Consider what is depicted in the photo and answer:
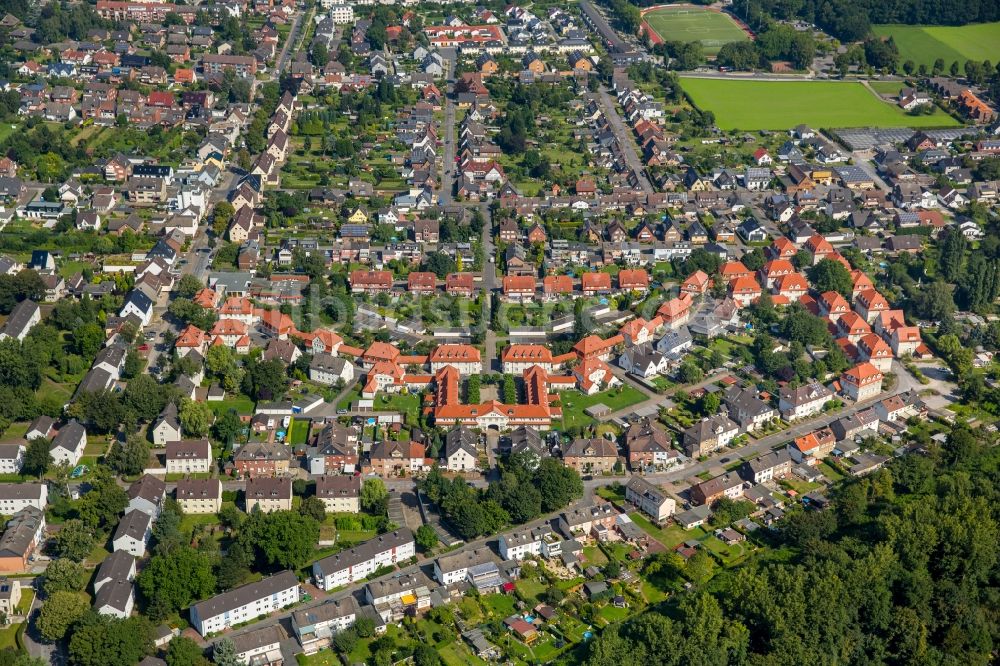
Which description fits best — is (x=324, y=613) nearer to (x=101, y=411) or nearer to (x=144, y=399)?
(x=144, y=399)

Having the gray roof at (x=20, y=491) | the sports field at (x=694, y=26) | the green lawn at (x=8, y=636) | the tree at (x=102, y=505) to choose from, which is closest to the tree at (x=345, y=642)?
the green lawn at (x=8, y=636)

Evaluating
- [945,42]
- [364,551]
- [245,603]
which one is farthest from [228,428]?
[945,42]

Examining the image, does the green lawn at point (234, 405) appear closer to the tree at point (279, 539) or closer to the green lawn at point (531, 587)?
the tree at point (279, 539)

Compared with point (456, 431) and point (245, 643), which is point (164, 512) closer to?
point (245, 643)

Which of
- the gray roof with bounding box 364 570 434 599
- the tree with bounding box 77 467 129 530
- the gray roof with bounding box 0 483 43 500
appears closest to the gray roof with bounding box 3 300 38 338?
the gray roof with bounding box 0 483 43 500

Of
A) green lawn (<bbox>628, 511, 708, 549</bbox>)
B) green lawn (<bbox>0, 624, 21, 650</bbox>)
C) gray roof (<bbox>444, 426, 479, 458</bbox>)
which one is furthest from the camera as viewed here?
gray roof (<bbox>444, 426, 479, 458</bbox>)

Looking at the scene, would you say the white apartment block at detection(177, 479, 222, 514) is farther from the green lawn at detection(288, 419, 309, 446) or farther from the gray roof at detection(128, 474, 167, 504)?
the green lawn at detection(288, 419, 309, 446)
